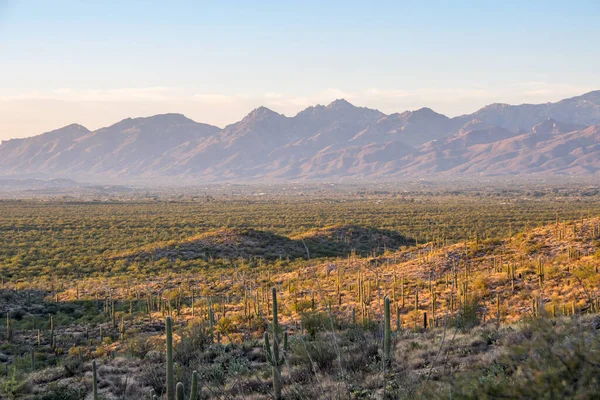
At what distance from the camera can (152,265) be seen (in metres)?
33.8

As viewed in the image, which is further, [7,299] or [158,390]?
[7,299]

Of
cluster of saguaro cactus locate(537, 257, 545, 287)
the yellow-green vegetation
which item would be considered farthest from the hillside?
cluster of saguaro cactus locate(537, 257, 545, 287)

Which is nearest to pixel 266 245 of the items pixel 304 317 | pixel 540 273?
pixel 540 273

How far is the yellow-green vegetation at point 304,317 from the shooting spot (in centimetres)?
642

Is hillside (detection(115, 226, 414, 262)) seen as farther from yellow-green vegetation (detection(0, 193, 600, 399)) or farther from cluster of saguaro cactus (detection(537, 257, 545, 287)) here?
cluster of saguaro cactus (detection(537, 257, 545, 287))

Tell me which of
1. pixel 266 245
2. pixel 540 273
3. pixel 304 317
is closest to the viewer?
pixel 304 317

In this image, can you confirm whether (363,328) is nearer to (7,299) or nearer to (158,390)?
(158,390)

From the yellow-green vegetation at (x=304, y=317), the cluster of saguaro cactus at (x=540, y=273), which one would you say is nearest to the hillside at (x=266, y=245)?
the yellow-green vegetation at (x=304, y=317)

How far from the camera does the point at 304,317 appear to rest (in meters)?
14.5

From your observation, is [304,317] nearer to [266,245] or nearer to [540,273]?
[540,273]

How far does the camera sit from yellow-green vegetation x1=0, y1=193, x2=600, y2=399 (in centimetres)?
642

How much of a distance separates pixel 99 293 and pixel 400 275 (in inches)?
573

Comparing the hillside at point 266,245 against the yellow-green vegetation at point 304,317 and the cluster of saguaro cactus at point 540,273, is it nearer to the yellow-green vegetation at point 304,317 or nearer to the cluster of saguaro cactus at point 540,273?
the yellow-green vegetation at point 304,317

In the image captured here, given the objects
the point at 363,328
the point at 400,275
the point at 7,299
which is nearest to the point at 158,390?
the point at 363,328
